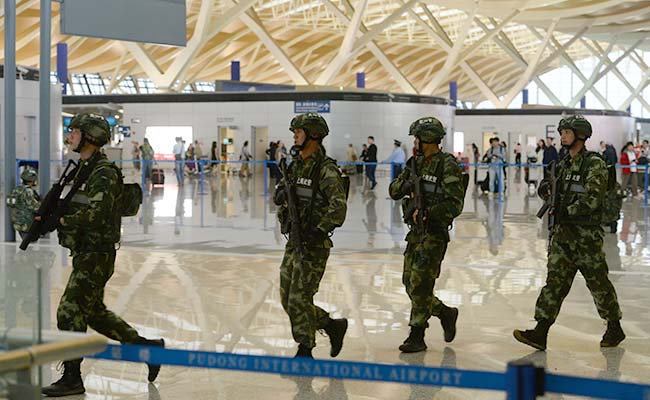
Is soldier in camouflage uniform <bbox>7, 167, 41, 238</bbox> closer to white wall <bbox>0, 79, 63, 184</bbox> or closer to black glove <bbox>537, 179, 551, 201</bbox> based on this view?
black glove <bbox>537, 179, 551, 201</bbox>

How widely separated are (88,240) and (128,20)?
723 centimetres

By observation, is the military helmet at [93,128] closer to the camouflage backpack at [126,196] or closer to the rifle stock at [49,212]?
the camouflage backpack at [126,196]

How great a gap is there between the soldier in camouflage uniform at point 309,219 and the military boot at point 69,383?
55.2 inches

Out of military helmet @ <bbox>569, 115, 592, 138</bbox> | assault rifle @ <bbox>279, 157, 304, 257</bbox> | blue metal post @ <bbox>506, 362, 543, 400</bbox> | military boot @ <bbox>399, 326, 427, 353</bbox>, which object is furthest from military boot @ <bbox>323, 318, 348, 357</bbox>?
blue metal post @ <bbox>506, 362, 543, 400</bbox>

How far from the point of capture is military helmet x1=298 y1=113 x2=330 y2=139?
660 centimetres

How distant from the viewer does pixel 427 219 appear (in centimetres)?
704

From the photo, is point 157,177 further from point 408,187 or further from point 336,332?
point 336,332

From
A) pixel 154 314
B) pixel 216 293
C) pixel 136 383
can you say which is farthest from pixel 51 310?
pixel 136 383

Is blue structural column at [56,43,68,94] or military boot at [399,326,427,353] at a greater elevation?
blue structural column at [56,43,68,94]

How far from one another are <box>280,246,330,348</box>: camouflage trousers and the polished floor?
0.33 metres

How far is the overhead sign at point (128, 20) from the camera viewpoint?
12190mm

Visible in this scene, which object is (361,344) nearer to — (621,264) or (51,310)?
(51,310)

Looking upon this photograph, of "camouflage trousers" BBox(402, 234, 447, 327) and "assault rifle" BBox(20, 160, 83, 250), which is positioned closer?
"assault rifle" BBox(20, 160, 83, 250)

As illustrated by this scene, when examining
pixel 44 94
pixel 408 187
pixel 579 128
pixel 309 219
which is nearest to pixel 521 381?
pixel 309 219
